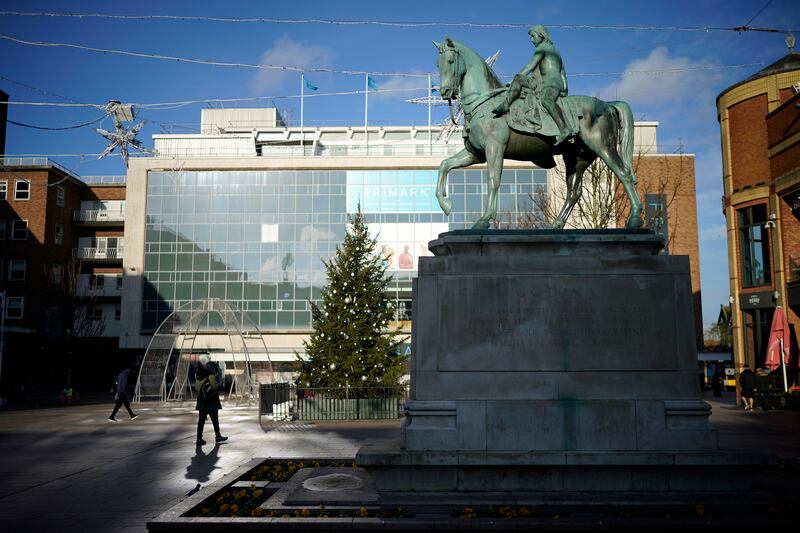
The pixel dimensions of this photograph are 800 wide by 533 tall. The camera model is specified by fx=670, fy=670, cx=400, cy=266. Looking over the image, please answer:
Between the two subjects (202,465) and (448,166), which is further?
(202,465)

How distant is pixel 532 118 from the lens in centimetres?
955

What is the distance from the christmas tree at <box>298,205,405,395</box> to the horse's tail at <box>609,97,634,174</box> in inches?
628

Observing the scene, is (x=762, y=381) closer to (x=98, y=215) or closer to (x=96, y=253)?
(x=96, y=253)

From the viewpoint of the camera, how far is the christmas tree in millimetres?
24812

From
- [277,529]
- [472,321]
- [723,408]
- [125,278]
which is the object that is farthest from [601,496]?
[125,278]

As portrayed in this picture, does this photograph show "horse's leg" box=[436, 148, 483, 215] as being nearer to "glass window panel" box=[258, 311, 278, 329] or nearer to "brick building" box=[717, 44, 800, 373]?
"brick building" box=[717, 44, 800, 373]

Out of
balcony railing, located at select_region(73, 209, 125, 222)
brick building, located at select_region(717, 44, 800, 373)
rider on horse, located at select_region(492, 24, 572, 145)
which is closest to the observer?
rider on horse, located at select_region(492, 24, 572, 145)

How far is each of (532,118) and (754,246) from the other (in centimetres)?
2606

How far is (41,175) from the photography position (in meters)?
56.7

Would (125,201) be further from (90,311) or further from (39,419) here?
(39,419)

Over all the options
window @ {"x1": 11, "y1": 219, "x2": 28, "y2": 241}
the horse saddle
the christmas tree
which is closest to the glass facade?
window @ {"x1": 11, "y1": 219, "x2": 28, "y2": 241}

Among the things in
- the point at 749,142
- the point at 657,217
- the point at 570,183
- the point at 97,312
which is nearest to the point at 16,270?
→ the point at 97,312

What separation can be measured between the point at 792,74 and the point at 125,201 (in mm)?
51983

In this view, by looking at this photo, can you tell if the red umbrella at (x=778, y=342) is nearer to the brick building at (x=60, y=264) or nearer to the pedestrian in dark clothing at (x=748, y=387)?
the pedestrian in dark clothing at (x=748, y=387)
